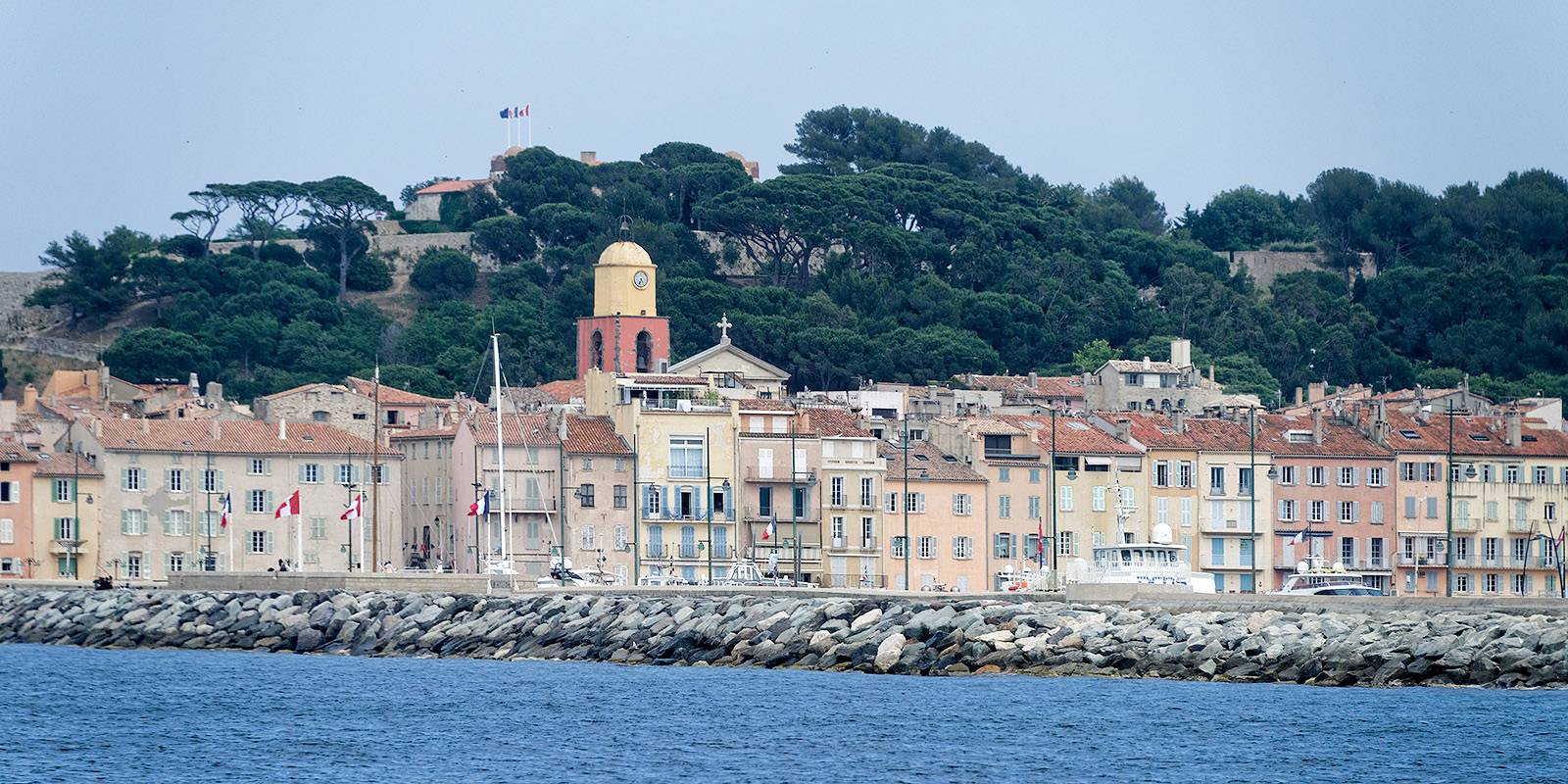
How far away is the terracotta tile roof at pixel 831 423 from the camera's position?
71500mm

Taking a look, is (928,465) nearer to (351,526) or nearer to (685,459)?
(685,459)

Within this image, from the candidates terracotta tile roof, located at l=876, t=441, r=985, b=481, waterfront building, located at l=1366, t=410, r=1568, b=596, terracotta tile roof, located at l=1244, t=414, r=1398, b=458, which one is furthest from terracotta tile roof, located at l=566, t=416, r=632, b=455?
waterfront building, located at l=1366, t=410, r=1568, b=596

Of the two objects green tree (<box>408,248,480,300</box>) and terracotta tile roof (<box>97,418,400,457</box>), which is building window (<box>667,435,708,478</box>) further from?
green tree (<box>408,248,480,300</box>)

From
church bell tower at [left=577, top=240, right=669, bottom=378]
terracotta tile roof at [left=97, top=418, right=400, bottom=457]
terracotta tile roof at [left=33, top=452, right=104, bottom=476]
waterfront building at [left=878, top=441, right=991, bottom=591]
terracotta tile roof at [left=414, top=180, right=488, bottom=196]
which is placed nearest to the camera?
waterfront building at [left=878, top=441, right=991, bottom=591]

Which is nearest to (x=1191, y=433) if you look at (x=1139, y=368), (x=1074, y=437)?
(x=1074, y=437)

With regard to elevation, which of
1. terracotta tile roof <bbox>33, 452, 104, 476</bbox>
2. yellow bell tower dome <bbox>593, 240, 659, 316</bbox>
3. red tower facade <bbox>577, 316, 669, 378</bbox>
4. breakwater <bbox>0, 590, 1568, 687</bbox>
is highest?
yellow bell tower dome <bbox>593, 240, 659, 316</bbox>

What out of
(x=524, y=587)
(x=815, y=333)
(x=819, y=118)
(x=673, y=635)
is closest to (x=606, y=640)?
(x=673, y=635)

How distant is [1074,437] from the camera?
73938mm

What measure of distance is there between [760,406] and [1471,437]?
62.7 feet

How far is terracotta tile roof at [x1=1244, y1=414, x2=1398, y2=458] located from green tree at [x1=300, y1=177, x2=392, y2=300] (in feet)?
190

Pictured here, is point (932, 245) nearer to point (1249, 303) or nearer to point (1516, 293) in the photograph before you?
point (1249, 303)

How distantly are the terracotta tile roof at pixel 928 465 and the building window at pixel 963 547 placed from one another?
59.5 inches

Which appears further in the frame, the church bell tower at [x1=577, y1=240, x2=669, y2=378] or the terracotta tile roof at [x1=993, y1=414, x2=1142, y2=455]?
the church bell tower at [x1=577, y1=240, x2=669, y2=378]

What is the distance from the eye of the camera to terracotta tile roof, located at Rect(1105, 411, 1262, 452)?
73500mm
